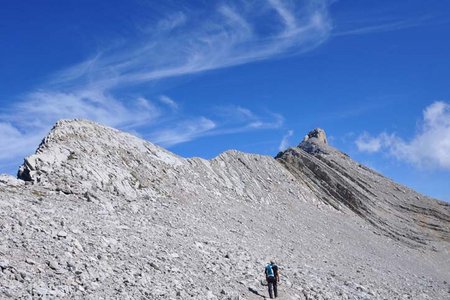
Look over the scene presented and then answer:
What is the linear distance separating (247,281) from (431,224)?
46.4 metres

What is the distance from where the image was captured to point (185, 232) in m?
25.9

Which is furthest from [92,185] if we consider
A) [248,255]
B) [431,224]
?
[431,224]

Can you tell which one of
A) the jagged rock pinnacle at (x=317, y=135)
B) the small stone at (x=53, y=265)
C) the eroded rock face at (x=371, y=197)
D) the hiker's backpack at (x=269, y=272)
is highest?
the jagged rock pinnacle at (x=317, y=135)

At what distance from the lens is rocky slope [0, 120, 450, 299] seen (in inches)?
641

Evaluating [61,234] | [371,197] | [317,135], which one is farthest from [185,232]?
[317,135]

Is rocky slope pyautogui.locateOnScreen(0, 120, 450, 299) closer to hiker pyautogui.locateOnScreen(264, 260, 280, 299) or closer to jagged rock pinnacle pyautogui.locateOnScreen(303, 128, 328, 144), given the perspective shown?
hiker pyautogui.locateOnScreen(264, 260, 280, 299)

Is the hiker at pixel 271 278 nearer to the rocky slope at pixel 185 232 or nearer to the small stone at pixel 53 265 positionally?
the rocky slope at pixel 185 232

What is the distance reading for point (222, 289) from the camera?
1867cm

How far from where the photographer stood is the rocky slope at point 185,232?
16281 mm

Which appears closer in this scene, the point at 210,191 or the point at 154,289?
the point at 154,289

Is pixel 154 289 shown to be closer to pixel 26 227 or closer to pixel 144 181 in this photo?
pixel 26 227

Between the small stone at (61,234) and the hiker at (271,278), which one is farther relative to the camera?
the hiker at (271,278)

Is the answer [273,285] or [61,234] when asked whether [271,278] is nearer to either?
[273,285]

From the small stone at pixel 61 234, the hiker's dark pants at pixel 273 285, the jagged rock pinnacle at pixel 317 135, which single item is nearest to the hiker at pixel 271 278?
the hiker's dark pants at pixel 273 285
